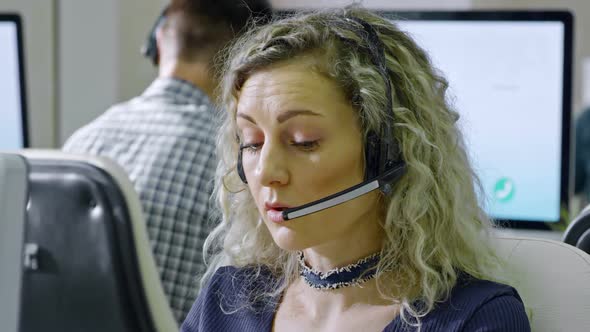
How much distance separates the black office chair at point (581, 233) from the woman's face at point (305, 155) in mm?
402

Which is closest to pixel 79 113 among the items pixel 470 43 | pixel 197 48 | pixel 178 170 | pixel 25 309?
pixel 197 48

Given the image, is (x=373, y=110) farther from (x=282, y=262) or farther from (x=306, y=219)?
(x=282, y=262)

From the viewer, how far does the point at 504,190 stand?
6.98 feet

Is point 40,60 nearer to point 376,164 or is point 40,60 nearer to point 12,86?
point 12,86

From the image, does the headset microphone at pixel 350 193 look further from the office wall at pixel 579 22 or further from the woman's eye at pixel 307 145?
the office wall at pixel 579 22

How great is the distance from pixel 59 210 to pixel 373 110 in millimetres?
401

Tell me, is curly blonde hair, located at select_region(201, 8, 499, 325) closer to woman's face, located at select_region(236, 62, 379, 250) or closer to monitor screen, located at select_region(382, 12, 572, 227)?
woman's face, located at select_region(236, 62, 379, 250)

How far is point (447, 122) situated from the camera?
1133 millimetres

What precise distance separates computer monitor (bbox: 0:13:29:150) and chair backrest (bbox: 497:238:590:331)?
5.59 ft

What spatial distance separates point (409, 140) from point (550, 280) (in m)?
0.27

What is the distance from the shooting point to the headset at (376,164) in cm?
104

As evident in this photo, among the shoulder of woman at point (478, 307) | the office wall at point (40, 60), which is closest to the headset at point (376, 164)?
the shoulder of woman at point (478, 307)

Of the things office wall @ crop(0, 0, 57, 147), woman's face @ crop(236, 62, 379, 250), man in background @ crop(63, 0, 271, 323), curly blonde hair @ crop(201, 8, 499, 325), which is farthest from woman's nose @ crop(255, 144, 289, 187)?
office wall @ crop(0, 0, 57, 147)

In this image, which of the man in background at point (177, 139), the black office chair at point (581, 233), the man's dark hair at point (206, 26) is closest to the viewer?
the black office chair at point (581, 233)
